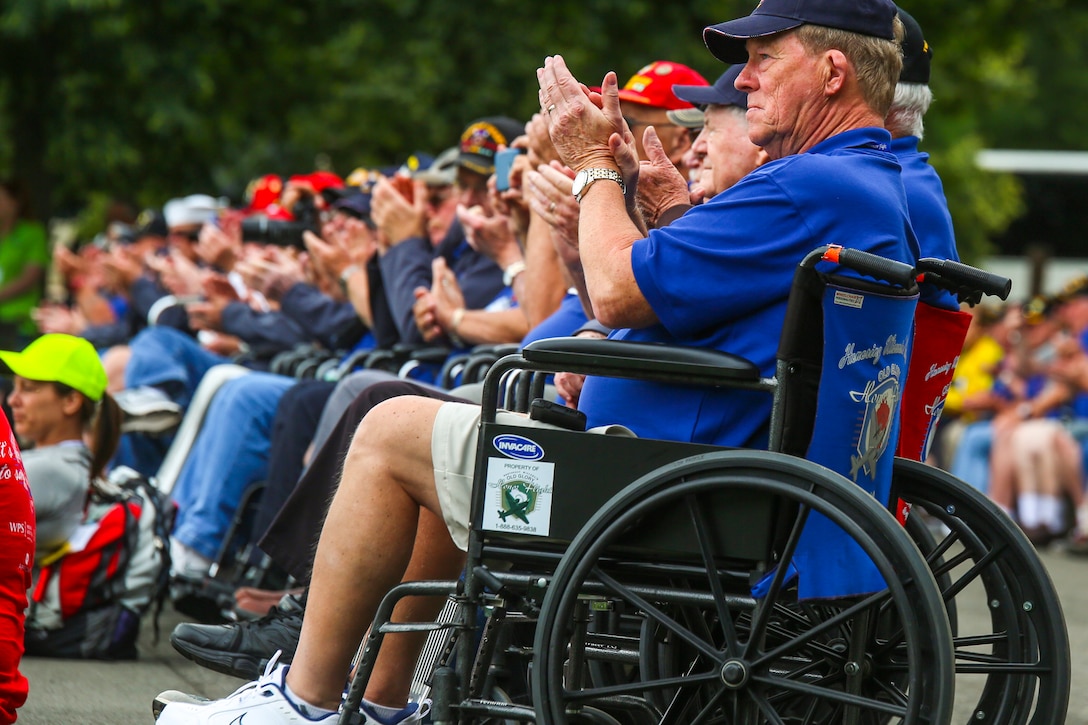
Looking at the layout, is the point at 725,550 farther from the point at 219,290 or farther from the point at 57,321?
the point at 57,321

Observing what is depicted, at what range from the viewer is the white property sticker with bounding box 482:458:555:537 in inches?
116

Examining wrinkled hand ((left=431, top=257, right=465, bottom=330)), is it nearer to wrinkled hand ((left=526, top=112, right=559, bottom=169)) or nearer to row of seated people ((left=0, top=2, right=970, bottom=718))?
row of seated people ((left=0, top=2, right=970, bottom=718))

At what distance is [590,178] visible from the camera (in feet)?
10.5

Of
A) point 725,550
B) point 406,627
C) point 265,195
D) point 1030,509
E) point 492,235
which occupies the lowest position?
point 1030,509

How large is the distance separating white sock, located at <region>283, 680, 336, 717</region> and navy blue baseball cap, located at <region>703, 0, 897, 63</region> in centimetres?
166

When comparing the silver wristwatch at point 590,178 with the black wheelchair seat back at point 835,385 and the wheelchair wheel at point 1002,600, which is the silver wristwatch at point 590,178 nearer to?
the black wheelchair seat back at point 835,385

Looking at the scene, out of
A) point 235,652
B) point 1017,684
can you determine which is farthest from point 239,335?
point 1017,684

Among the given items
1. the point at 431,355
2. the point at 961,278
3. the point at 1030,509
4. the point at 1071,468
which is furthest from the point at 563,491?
the point at 1071,468

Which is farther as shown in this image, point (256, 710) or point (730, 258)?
point (256, 710)

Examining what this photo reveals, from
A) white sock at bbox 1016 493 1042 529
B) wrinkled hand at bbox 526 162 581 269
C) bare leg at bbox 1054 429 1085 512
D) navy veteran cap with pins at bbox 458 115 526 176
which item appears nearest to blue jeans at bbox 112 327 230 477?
navy veteran cap with pins at bbox 458 115 526 176

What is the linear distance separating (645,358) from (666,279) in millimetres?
170

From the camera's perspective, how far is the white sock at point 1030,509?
11375 mm

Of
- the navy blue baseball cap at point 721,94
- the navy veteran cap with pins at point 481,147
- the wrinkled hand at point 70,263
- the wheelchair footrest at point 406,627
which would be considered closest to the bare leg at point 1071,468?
the navy veteran cap with pins at point 481,147

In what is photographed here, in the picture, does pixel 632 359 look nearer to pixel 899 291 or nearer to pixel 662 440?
pixel 662 440
